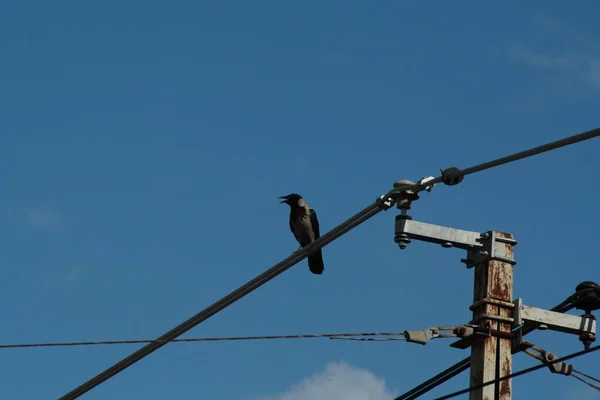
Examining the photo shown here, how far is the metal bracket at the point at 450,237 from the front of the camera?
26.8ft

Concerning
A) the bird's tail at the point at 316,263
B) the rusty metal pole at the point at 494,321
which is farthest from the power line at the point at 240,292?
the bird's tail at the point at 316,263

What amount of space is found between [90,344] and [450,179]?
3550 millimetres

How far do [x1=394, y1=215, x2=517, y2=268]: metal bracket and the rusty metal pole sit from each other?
34mm

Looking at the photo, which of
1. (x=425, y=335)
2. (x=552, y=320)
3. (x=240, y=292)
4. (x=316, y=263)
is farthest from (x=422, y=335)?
(x=316, y=263)

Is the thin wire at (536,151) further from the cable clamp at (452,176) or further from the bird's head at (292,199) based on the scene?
the bird's head at (292,199)

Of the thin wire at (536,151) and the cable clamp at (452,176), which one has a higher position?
the cable clamp at (452,176)

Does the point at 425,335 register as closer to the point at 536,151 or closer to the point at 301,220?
the point at 536,151

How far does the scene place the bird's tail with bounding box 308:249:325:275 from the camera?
52.8 ft

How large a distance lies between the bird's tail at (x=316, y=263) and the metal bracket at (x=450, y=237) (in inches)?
310

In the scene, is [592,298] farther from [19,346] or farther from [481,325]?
[19,346]

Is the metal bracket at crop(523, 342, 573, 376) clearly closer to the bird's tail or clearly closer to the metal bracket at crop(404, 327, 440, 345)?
the metal bracket at crop(404, 327, 440, 345)

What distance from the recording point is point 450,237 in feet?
26.9

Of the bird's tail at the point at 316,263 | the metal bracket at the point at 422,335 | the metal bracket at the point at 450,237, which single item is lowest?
the metal bracket at the point at 422,335

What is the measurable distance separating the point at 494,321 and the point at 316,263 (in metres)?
8.27
